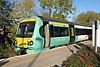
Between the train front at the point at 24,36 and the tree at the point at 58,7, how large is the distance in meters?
20.0

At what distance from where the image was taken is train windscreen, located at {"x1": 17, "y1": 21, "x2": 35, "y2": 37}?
17.9 meters

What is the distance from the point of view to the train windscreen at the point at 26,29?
17944 mm

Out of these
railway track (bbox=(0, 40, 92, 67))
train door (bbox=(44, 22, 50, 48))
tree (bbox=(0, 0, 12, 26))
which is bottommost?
railway track (bbox=(0, 40, 92, 67))

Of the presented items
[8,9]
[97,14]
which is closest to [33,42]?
[8,9]

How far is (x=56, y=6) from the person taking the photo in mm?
38156

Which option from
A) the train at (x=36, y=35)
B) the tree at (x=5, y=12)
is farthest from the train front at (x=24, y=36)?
the tree at (x=5, y=12)

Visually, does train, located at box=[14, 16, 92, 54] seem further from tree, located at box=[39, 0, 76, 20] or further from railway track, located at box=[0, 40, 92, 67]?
tree, located at box=[39, 0, 76, 20]

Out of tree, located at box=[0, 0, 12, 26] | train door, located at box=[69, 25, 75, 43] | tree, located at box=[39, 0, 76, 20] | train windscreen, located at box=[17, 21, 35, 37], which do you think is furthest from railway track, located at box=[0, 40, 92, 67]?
tree, located at box=[39, 0, 76, 20]

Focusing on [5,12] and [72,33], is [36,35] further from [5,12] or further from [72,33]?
[72,33]

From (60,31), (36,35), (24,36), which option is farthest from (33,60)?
(60,31)

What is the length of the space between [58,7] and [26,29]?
21707 millimetres

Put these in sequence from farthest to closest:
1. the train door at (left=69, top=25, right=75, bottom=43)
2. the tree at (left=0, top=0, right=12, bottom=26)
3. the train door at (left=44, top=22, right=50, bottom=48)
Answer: the train door at (left=69, top=25, right=75, bottom=43), the tree at (left=0, top=0, right=12, bottom=26), the train door at (left=44, top=22, right=50, bottom=48)

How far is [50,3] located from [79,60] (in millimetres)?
30674

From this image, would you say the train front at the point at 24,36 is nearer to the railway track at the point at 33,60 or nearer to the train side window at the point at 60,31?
the railway track at the point at 33,60
